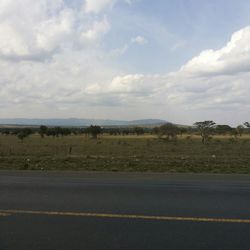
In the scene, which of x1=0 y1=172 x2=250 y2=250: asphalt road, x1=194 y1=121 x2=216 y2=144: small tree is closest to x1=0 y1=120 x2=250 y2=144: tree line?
x1=194 y1=121 x2=216 y2=144: small tree

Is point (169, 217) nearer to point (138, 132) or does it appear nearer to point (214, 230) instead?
point (214, 230)

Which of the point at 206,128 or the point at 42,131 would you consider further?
the point at 42,131

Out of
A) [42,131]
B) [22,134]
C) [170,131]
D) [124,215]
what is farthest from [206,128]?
[124,215]

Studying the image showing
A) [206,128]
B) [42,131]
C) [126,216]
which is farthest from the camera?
[42,131]

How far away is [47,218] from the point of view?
25.7ft

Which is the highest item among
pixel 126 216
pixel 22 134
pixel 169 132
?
Result: pixel 169 132

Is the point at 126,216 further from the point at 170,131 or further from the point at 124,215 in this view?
the point at 170,131

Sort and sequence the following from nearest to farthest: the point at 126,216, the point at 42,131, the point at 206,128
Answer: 1. the point at 126,216
2. the point at 206,128
3. the point at 42,131

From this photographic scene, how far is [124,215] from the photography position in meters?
8.04

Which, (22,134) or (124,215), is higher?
(22,134)

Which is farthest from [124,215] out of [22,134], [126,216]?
[22,134]

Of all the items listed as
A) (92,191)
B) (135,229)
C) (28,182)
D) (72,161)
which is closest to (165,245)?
(135,229)

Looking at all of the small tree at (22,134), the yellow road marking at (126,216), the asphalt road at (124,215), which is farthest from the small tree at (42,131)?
the yellow road marking at (126,216)

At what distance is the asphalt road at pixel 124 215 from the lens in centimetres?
627
